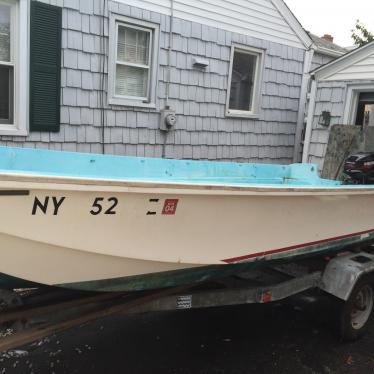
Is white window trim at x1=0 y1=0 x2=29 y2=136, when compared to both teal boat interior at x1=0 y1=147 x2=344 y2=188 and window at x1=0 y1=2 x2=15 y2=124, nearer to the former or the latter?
window at x1=0 y1=2 x2=15 y2=124

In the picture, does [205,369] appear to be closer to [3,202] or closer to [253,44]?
[3,202]

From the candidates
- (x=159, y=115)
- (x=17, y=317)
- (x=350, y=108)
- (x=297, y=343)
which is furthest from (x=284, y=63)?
(x=17, y=317)

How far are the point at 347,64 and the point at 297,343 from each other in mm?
5303

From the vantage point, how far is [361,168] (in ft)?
14.6

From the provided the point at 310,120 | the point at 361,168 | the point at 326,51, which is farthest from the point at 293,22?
the point at 361,168

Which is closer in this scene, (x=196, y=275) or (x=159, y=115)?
(x=196, y=275)

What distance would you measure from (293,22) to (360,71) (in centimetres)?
175

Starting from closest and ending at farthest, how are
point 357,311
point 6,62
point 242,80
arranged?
point 357,311
point 6,62
point 242,80

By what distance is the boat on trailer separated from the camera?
2.22 meters

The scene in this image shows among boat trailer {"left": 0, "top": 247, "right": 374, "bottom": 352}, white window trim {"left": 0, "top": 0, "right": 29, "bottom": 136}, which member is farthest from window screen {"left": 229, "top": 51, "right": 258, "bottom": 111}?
boat trailer {"left": 0, "top": 247, "right": 374, "bottom": 352}

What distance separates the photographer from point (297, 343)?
11.6ft

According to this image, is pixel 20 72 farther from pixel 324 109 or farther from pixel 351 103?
pixel 351 103

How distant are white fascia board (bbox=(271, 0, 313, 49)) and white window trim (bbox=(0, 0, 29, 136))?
4.40 metres

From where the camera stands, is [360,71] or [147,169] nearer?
[147,169]
